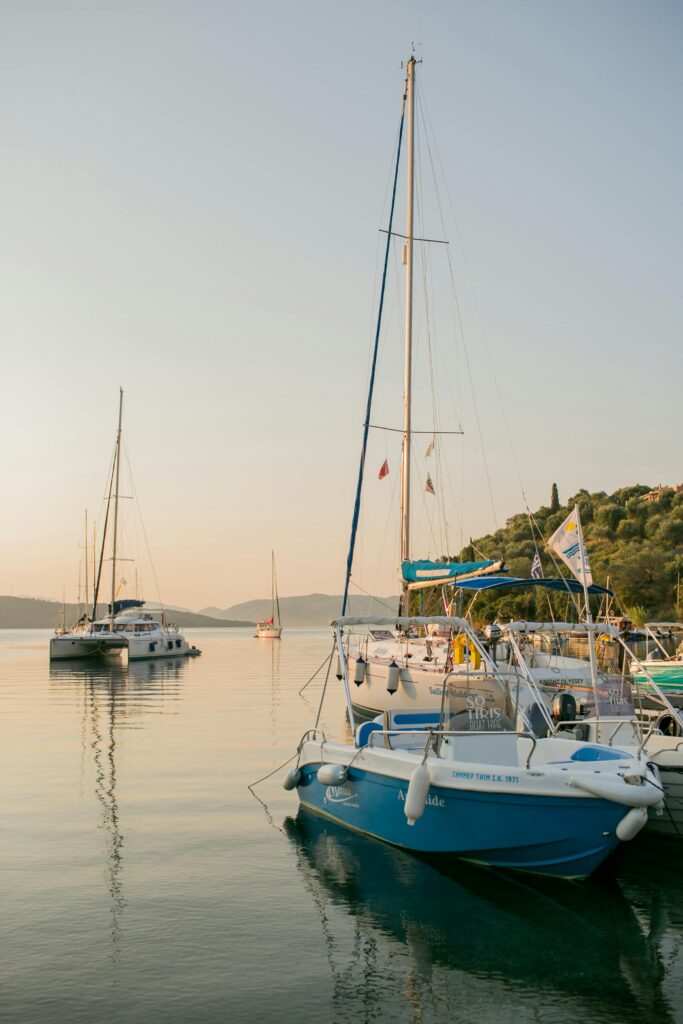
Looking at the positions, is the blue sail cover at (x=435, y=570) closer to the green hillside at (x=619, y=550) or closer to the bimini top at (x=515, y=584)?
the bimini top at (x=515, y=584)

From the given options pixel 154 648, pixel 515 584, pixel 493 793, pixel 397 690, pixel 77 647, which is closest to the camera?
pixel 493 793

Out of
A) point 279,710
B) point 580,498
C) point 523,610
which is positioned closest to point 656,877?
point 279,710

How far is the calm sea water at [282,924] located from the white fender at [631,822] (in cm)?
86

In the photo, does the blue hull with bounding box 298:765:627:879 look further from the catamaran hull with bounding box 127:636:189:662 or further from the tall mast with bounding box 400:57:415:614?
the catamaran hull with bounding box 127:636:189:662

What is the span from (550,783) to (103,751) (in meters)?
14.5

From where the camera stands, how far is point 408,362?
3434 cm

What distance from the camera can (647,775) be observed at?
11.2 m

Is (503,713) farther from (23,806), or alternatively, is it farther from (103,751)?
(103,751)

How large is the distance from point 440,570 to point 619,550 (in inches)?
3580

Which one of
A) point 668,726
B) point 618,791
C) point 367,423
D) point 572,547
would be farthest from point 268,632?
point 618,791

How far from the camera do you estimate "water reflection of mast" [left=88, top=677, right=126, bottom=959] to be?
10859mm

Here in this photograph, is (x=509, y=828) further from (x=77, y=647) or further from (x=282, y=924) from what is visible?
(x=77, y=647)

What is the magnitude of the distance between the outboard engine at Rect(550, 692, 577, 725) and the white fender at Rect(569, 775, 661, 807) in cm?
466

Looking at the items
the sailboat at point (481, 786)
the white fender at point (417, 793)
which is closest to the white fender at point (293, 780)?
the sailboat at point (481, 786)
